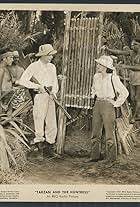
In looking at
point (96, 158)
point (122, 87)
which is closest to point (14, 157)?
point (96, 158)

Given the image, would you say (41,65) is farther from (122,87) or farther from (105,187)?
(105,187)

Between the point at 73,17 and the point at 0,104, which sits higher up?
the point at 73,17

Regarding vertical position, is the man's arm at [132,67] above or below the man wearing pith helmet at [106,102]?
above

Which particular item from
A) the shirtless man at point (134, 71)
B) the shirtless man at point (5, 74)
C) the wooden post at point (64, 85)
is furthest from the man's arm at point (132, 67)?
the shirtless man at point (5, 74)

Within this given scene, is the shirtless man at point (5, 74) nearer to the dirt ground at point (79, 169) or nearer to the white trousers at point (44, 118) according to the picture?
the white trousers at point (44, 118)

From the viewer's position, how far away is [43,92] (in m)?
0.84

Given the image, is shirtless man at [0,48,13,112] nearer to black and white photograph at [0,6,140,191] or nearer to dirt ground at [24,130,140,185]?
black and white photograph at [0,6,140,191]

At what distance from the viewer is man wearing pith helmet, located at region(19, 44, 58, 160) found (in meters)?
0.83

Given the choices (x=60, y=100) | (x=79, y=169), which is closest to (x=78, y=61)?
(x=60, y=100)

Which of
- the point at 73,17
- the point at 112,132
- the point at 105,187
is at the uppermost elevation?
the point at 73,17

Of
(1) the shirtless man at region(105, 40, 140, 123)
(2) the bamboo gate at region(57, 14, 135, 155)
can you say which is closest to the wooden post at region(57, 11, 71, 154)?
(2) the bamboo gate at region(57, 14, 135, 155)

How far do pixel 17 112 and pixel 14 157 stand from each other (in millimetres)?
113

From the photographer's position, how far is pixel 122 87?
2.76 ft

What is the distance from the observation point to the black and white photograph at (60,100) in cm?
83
